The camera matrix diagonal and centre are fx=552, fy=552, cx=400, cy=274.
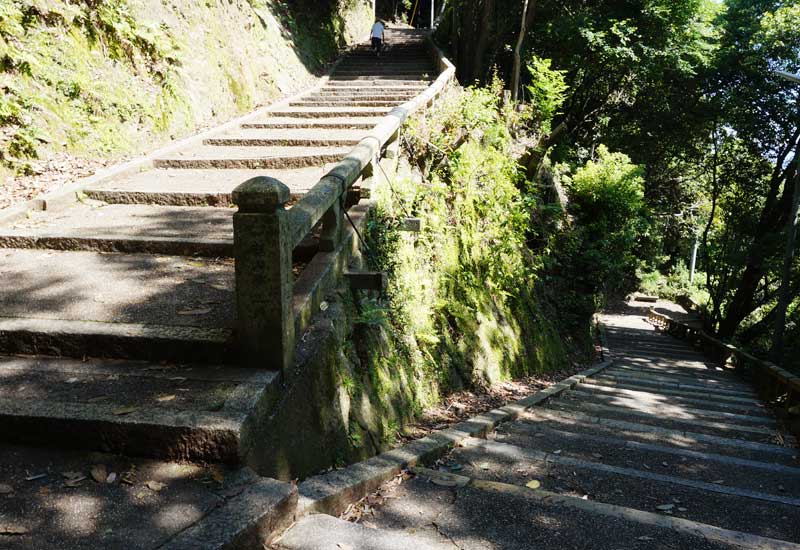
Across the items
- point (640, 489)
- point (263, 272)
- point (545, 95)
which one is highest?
point (545, 95)

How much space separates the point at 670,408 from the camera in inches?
285

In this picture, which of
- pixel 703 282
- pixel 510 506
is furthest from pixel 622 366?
pixel 703 282

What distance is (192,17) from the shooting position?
10.4 meters

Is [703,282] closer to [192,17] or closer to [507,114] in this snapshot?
[507,114]

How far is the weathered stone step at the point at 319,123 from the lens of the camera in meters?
9.28

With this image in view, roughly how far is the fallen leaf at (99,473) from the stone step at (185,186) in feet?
11.5

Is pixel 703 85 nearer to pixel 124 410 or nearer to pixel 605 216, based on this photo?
pixel 605 216

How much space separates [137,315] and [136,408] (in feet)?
3.42

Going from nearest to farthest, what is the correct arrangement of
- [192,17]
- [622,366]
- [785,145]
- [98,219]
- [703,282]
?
1. [98,219]
2. [192,17]
3. [622,366]
4. [785,145]
5. [703,282]

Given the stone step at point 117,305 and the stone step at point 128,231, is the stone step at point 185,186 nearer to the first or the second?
the stone step at point 128,231

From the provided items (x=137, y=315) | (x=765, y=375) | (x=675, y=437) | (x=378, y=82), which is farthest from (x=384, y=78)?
(x=137, y=315)

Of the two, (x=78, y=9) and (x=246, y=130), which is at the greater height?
(x=78, y=9)

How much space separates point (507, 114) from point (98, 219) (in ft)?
28.3

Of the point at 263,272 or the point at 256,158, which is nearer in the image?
the point at 263,272
